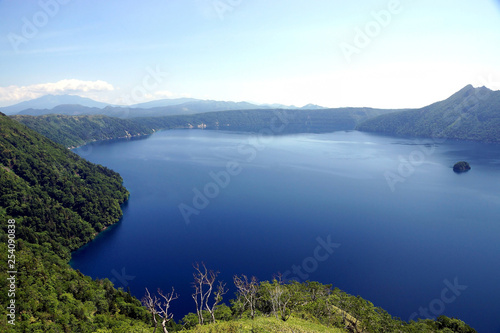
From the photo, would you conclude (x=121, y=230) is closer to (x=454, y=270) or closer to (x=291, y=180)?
(x=291, y=180)

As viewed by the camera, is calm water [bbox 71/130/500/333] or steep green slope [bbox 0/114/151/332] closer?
steep green slope [bbox 0/114/151/332]

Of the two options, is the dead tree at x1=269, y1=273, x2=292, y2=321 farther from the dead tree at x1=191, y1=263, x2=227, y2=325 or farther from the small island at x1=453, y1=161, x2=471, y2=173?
the small island at x1=453, y1=161, x2=471, y2=173

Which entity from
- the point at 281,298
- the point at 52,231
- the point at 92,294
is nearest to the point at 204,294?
the point at 281,298

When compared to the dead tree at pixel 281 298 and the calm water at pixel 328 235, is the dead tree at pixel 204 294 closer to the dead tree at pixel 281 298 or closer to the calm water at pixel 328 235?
the calm water at pixel 328 235

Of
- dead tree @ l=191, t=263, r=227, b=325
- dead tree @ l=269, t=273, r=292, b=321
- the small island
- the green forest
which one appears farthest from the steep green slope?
the small island

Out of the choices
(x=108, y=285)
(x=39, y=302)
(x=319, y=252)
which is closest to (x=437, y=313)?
(x=319, y=252)
